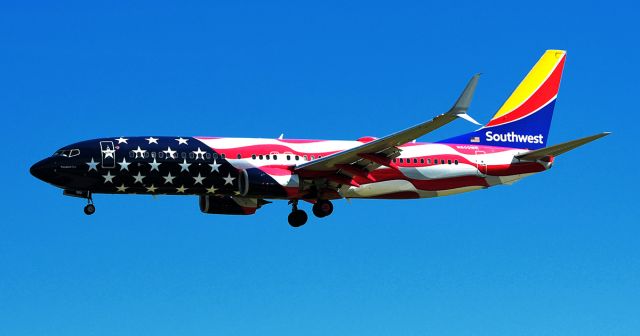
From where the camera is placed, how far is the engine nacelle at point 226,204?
68.9 metres

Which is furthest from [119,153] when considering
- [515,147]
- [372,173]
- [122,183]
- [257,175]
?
[515,147]

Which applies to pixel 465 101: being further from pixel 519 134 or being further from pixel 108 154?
pixel 108 154

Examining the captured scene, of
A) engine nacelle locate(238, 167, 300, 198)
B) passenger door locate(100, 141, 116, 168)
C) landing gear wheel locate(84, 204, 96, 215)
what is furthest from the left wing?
landing gear wheel locate(84, 204, 96, 215)

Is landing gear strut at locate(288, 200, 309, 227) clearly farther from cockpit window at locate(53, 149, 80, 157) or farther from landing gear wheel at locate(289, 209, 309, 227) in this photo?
cockpit window at locate(53, 149, 80, 157)

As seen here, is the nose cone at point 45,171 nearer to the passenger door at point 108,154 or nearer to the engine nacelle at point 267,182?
the passenger door at point 108,154

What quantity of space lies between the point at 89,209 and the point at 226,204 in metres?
8.37

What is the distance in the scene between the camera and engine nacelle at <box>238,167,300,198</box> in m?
63.1

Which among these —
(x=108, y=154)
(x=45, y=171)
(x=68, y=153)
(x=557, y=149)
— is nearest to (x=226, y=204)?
(x=108, y=154)

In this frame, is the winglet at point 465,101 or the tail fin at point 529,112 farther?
the tail fin at point 529,112

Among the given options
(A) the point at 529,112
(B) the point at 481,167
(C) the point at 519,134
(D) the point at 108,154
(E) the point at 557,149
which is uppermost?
(A) the point at 529,112

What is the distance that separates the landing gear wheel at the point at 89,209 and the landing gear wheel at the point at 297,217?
10.6 metres

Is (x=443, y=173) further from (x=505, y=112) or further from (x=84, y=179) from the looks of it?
(x=84, y=179)

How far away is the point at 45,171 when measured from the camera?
63.0 m

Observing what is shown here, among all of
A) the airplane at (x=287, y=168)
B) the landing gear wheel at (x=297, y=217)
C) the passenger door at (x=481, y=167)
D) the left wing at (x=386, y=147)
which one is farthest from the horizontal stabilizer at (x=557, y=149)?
the landing gear wheel at (x=297, y=217)
